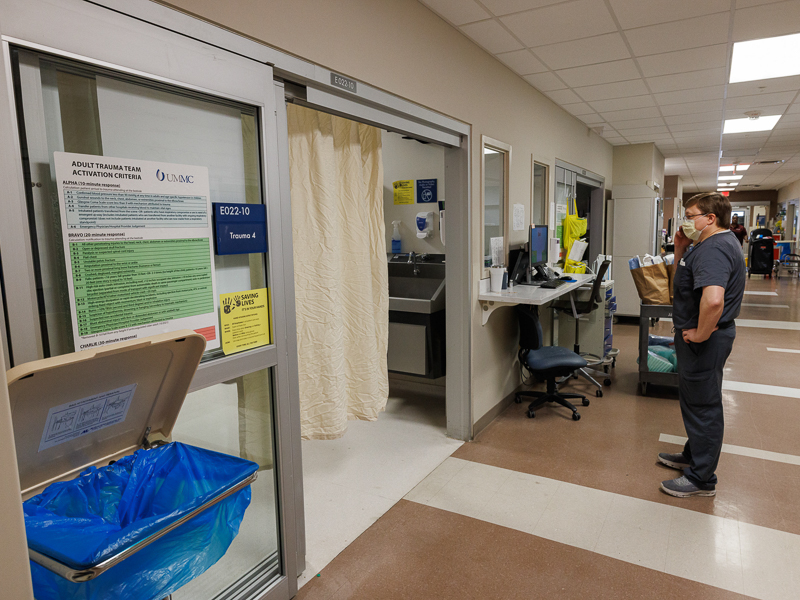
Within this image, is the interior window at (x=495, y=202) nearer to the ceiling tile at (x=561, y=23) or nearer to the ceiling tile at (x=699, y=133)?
the ceiling tile at (x=561, y=23)

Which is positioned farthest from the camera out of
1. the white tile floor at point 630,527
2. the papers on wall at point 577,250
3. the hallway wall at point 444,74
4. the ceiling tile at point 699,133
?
the ceiling tile at point 699,133

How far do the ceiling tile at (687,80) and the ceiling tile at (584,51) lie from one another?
77cm

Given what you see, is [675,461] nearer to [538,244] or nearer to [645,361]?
[645,361]

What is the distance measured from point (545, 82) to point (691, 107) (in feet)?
6.52

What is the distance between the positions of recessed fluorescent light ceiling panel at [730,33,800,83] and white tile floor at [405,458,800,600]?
3.03 meters

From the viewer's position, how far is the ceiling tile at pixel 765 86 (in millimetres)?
4266

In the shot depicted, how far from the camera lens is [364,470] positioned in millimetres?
3148

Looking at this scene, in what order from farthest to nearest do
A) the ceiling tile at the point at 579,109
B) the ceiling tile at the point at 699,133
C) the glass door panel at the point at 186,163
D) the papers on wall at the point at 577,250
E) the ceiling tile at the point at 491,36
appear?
the ceiling tile at the point at 699,133 → the papers on wall at the point at 577,250 → the ceiling tile at the point at 579,109 → the ceiling tile at the point at 491,36 → the glass door panel at the point at 186,163

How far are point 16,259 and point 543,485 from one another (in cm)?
267

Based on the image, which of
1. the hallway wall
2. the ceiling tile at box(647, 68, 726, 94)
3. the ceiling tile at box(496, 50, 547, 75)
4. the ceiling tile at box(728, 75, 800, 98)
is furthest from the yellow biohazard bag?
the ceiling tile at box(496, 50, 547, 75)

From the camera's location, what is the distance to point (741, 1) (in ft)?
9.19

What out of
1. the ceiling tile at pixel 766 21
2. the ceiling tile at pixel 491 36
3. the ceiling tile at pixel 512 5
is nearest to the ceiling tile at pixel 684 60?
the ceiling tile at pixel 766 21

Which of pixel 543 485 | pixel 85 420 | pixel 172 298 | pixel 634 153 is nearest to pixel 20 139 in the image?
pixel 172 298

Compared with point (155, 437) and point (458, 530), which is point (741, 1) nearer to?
point (458, 530)
